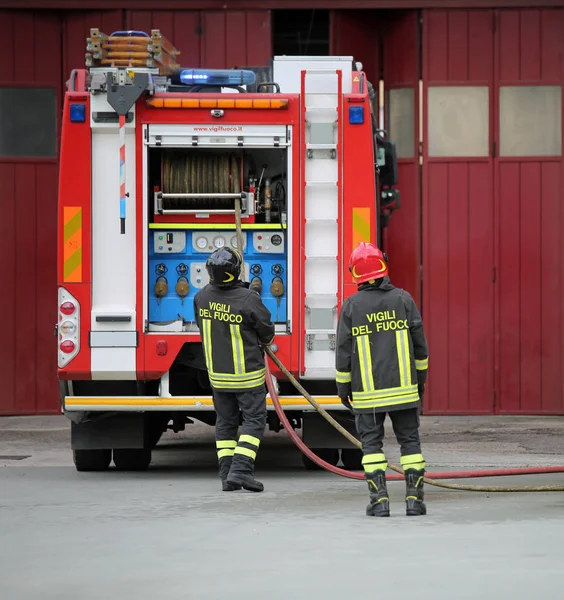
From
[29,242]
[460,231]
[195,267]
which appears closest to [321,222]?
[195,267]

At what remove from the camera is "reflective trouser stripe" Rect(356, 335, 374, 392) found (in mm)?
8320

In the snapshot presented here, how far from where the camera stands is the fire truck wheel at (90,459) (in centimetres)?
1070

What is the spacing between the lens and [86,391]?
10.3 metres

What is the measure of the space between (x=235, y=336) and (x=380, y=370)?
64.1 inches

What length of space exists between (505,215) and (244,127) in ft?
20.1

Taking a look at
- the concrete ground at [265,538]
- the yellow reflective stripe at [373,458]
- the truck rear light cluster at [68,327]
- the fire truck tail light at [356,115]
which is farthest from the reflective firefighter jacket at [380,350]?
the truck rear light cluster at [68,327]

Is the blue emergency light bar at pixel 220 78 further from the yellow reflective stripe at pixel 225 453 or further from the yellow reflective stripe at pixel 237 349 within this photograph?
the yellow reflective stripe at pixel 225 453

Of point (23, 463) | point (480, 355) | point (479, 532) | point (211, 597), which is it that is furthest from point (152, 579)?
point (480, 355)

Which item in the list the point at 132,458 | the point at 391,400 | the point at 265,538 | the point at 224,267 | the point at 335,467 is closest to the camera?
the point at 265,538

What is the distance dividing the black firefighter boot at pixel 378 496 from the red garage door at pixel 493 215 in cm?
747

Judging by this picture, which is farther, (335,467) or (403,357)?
(335,467)

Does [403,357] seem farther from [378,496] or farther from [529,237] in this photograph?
[529,237]

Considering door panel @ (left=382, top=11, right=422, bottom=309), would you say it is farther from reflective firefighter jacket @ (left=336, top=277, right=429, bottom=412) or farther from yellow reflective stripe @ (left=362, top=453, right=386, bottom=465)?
yellow reflective stripe @ (left=362, top=453, right=386, bottom=465)

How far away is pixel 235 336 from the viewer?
31.6 feet
